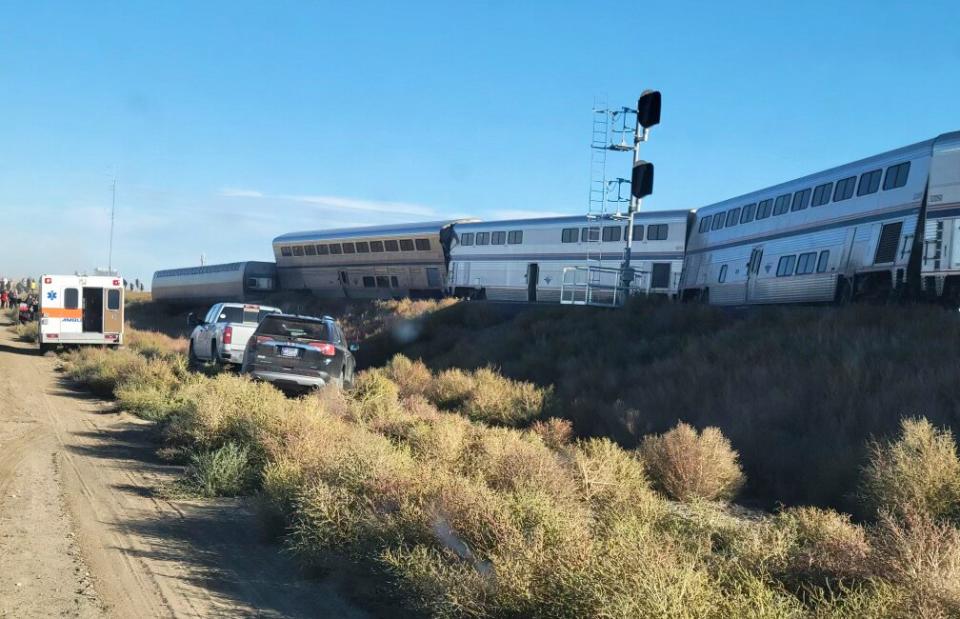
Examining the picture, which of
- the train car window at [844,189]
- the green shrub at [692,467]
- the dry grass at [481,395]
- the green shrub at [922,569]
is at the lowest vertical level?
the dry grass at [481,395]

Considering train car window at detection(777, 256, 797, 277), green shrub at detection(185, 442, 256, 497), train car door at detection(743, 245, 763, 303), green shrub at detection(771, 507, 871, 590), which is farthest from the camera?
train car door at detection(743, 245, 763, 303)

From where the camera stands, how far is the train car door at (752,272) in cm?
2936

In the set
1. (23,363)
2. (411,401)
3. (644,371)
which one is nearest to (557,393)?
(644,371)

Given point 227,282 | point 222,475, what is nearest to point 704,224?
point 222,475

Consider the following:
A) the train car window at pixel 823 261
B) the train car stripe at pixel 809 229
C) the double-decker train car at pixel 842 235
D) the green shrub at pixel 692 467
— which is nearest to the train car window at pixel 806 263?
the double-decker train car at pixel 842 235

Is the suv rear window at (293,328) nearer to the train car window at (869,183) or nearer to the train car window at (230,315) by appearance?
the train car window at (230,315)

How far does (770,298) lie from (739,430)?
1582cm

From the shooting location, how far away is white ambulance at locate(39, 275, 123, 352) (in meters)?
31.3

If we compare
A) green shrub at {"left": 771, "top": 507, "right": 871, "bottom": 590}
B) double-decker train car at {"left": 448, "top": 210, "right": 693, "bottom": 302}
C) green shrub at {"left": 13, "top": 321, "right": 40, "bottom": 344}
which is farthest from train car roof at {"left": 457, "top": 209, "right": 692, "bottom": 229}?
green shrub at {"left": 771, "top": 507, "right": 871, "bottom": 590}

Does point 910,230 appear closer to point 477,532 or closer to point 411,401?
point 411,401

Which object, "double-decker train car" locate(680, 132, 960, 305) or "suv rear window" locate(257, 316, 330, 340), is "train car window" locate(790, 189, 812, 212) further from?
"suv rear window" locate(257, 316, 330, 340)

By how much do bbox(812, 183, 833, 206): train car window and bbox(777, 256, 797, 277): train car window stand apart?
5.59 ft

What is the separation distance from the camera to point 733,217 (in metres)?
31.6

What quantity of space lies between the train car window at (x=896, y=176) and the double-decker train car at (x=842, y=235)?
24mm
